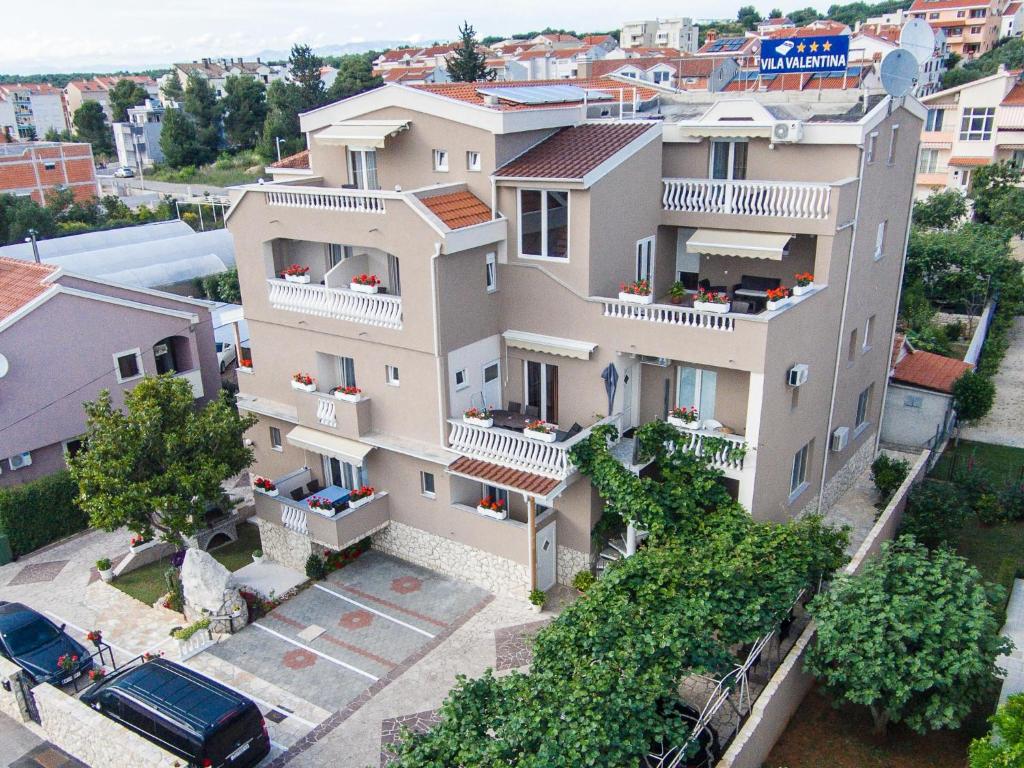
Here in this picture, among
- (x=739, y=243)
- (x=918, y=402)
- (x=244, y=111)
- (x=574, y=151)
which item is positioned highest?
(x=574, y=151)

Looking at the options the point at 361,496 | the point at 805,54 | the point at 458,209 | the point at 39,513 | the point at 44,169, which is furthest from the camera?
the point at 44,169

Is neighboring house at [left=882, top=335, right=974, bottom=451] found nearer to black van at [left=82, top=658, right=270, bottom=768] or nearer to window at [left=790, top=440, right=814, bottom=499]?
window at [left=790, top=440, right=814, bottom=499]

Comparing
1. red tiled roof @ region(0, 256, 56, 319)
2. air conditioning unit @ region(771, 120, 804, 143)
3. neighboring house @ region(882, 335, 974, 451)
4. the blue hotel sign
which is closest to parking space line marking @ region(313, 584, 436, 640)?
red tiled roof @ region(0, 256, 56, 319)

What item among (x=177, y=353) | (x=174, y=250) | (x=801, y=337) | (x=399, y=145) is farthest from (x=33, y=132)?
(x=801, y=337)

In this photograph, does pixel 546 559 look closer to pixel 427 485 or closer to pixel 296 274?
pixel 427 485

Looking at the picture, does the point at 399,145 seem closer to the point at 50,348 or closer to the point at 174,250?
the point at 50,348

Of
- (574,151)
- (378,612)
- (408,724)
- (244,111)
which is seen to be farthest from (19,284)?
(244,111)
